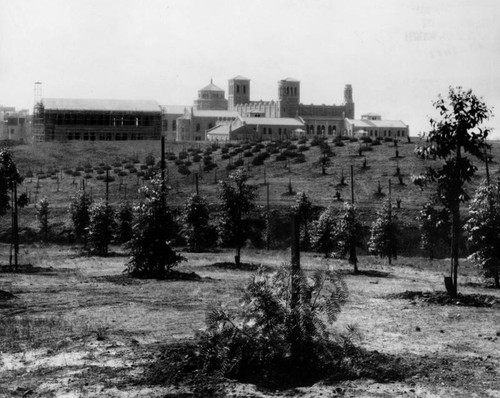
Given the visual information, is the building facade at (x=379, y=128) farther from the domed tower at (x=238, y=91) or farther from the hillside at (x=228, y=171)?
the hillside at (x=228, y=171)

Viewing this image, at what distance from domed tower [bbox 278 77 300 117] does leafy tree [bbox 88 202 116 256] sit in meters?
117

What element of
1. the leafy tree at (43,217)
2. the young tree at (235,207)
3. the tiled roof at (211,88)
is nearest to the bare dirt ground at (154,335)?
the young tree at (235,207)

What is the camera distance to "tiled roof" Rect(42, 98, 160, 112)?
113m

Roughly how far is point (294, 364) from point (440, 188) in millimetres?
12679

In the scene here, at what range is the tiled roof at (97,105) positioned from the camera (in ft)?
370

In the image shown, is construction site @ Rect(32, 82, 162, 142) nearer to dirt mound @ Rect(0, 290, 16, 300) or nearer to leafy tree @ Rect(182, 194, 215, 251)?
leafy tree @ Rect(182, 194, 215, 251)

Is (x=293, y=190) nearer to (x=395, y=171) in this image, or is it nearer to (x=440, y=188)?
(x=395, y=171)

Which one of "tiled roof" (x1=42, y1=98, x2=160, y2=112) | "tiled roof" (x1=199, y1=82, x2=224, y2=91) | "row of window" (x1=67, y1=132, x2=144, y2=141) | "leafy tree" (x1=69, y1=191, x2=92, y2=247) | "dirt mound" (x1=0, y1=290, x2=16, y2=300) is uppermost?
"tiled roof" (x1=199, y1=82, x2=224, y2=91)

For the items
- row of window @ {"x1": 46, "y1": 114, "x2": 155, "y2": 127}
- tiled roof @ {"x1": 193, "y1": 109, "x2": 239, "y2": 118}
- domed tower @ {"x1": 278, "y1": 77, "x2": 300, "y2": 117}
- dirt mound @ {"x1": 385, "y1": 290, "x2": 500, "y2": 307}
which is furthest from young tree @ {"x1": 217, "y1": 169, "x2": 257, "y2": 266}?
domed tower @ {"x1": 278, "y1": 77, "x2": 300, "y2": 117}

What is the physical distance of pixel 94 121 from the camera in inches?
4486

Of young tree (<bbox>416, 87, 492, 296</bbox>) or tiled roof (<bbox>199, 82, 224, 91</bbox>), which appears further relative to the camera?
tiled roof (<bbox>199, 82, 224, 91</bbox>)

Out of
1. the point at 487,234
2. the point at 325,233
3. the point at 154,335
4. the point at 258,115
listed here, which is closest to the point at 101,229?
the point at 325,233

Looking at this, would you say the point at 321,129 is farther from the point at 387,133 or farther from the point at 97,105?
the point at 97,105

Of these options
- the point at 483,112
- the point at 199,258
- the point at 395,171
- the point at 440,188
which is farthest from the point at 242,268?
the point at 395,171
